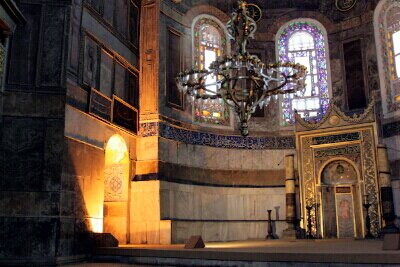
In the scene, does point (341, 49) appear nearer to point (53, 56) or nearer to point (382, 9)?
point (382, 9)

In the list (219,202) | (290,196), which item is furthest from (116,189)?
(290,196)

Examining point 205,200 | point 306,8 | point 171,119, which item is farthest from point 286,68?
point 306,8

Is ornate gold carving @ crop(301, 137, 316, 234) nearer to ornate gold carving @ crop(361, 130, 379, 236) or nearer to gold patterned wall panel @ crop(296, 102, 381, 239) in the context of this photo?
gold patterned wall panel @ crop(296, 102, 381, 239)

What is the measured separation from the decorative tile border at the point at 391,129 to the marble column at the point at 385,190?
649 millimetres

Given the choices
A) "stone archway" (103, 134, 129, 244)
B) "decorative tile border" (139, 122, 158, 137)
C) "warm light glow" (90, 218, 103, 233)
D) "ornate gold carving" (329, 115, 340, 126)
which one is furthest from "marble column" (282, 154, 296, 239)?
"warm light glow" (90, 218, 103, 233)

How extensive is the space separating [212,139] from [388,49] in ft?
16.9

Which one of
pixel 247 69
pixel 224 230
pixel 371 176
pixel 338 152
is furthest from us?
pixel 338 152

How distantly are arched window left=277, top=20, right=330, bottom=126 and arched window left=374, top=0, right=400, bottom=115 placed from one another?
60.6 inches

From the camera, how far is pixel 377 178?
11.0 metres

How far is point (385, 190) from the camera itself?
10.5 m

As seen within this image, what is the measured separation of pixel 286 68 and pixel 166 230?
14.1 ft

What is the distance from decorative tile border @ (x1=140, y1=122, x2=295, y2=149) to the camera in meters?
10.7

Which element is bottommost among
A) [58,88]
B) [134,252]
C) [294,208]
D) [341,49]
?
[134,252]

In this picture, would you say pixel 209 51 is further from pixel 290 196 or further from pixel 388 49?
A: pixel 388 49
